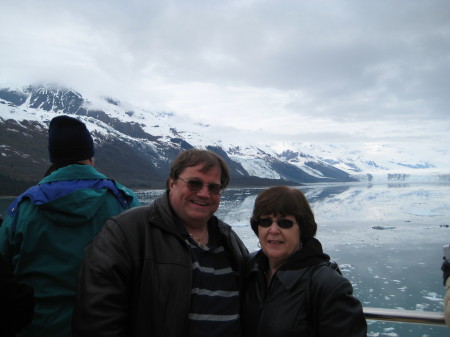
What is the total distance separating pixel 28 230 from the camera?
1.80 metres

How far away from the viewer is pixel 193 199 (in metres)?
1.94

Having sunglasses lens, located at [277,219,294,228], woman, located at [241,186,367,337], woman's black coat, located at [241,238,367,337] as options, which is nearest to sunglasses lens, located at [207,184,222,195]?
woman, located at [241,186,367,337]

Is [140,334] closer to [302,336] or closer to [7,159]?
[302,336]

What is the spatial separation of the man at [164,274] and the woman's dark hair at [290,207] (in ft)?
0.98

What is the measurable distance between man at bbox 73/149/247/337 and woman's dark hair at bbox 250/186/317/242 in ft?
0.98

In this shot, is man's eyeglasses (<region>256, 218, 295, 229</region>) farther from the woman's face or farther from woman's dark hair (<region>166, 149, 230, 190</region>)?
woman's dark hair (<region>166, 149, 230, 190</region>)

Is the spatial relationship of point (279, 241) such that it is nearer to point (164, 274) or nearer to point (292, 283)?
point (292, 283)

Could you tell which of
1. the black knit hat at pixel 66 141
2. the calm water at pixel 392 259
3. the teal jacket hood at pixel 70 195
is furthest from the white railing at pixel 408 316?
the calm water at pixel 392 259

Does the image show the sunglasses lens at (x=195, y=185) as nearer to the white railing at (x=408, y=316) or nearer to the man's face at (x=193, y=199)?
the man's face at (x=193, y=199)

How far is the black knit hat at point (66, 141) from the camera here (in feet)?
6.94

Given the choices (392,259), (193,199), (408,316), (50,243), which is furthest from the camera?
(392,259)

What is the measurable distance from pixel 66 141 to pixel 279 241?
4.42ft

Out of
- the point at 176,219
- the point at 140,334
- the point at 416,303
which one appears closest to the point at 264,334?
the point at 140,334

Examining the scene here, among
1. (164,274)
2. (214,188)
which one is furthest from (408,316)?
(164,274)
